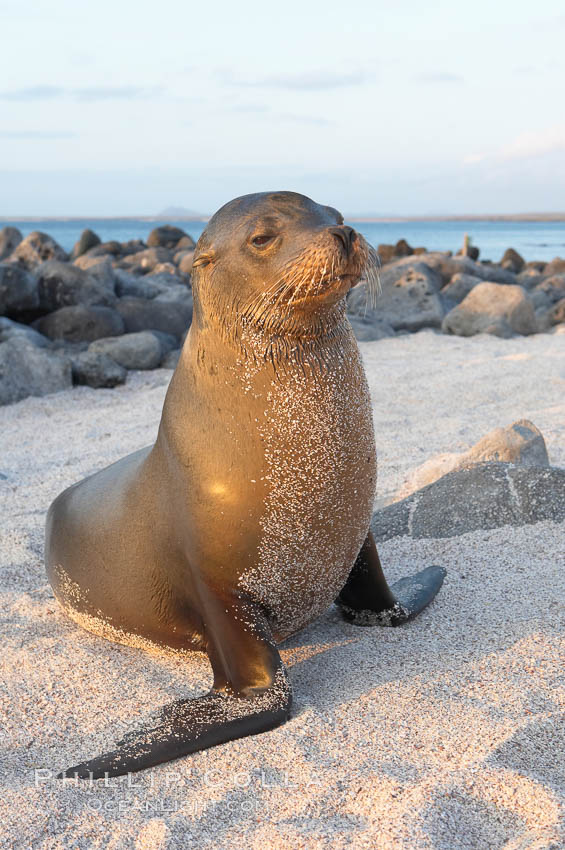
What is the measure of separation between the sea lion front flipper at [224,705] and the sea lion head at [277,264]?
91cm

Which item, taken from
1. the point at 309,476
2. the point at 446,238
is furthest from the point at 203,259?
the point at 446,238

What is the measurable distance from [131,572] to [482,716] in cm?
126

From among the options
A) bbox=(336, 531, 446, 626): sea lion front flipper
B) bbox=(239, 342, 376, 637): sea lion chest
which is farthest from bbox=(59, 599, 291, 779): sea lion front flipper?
bbox=(336, 531, 446, 626): sea lion front flipper

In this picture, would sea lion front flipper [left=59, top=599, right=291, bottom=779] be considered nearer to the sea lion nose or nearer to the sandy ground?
the sandy ground

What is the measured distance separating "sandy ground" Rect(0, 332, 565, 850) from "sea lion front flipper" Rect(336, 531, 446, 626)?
0.05 m

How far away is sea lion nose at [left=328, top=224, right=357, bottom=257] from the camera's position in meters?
2.46

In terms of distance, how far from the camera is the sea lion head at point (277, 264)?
2471 mm

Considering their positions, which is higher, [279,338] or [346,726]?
[279,338]

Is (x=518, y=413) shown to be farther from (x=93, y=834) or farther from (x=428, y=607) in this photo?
(x=93, y=834)

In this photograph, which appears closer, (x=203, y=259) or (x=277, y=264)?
(x=277, y=264)

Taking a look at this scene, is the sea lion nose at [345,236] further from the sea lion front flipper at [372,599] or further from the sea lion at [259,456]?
the sea lion front flipper at [372,599]

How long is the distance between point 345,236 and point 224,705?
1432 mm

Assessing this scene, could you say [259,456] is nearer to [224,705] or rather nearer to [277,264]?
[277,264]

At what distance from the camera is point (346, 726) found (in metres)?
2.56
